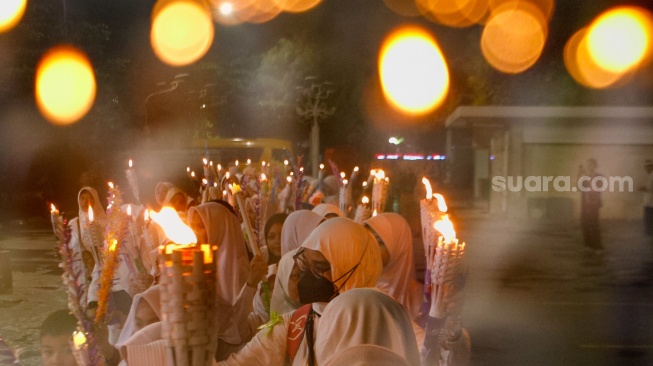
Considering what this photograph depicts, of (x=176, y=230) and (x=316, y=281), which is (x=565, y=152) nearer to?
(x=316, y=281)

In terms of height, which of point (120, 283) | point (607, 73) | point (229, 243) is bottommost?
point (120, 283)

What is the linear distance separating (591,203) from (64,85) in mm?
20006

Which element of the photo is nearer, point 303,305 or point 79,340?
point 79,340

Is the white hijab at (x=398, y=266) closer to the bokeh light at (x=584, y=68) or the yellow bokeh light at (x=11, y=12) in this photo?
the yellow bokeh light at (x=11, y=12)

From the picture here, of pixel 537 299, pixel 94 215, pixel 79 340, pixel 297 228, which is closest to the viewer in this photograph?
pixel 79 340

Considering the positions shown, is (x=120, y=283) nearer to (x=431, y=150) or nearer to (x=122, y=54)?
(x=122, y=54)

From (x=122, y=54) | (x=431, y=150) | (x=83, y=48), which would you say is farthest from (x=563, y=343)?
(x=431, y=150)

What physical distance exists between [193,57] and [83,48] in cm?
1433

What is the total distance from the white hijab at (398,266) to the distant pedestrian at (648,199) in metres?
14.9

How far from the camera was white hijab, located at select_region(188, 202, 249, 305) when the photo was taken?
5.41m

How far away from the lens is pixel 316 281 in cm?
411

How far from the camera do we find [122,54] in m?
34.4

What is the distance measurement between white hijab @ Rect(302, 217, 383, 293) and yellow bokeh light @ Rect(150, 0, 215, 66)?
3550 cm

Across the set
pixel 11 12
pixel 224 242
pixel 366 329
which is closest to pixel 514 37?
pixel 11 12
